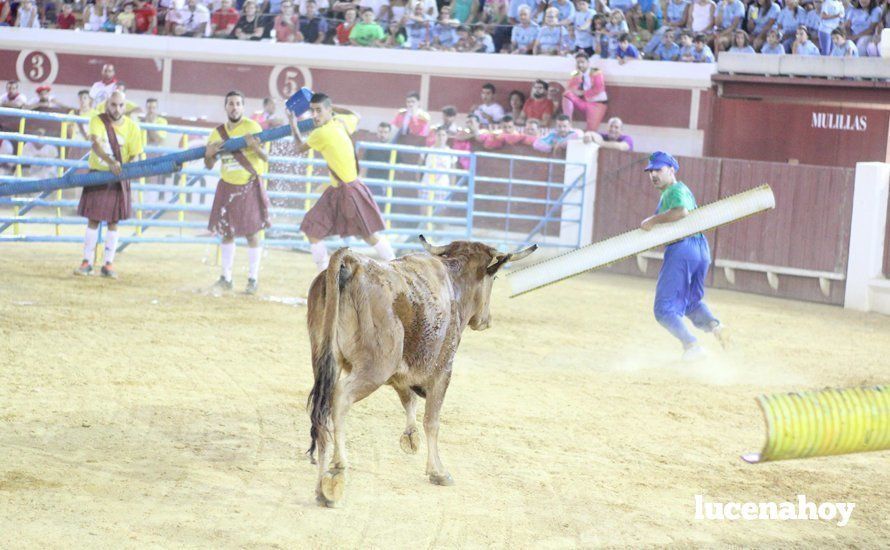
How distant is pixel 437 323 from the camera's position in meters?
5.76

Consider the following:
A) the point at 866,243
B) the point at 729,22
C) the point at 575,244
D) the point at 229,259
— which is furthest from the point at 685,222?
the point at 729,22

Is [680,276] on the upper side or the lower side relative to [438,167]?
lower

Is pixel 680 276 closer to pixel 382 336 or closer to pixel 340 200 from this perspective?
pixel 340 200

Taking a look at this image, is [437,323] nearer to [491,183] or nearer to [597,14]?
[491,183]

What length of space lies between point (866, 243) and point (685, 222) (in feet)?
24.2

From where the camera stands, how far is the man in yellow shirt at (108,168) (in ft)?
38.8

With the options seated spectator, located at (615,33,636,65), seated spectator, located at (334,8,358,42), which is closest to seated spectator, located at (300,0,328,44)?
seated spectator, located at (334,8,358,42)

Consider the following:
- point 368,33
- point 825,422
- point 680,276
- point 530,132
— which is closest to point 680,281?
point 680,276

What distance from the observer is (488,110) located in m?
20.3

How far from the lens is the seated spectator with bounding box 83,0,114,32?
78.5 feet

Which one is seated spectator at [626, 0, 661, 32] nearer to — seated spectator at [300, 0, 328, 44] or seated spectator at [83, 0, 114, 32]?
seated spectator at [300, 0, 328, 44]

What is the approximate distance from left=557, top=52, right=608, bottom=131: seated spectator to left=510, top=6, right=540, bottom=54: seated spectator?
4.00 ft

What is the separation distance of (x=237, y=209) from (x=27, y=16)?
14.6 m

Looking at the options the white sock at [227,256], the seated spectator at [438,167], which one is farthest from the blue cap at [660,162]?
the seated spectator at [438,167]
